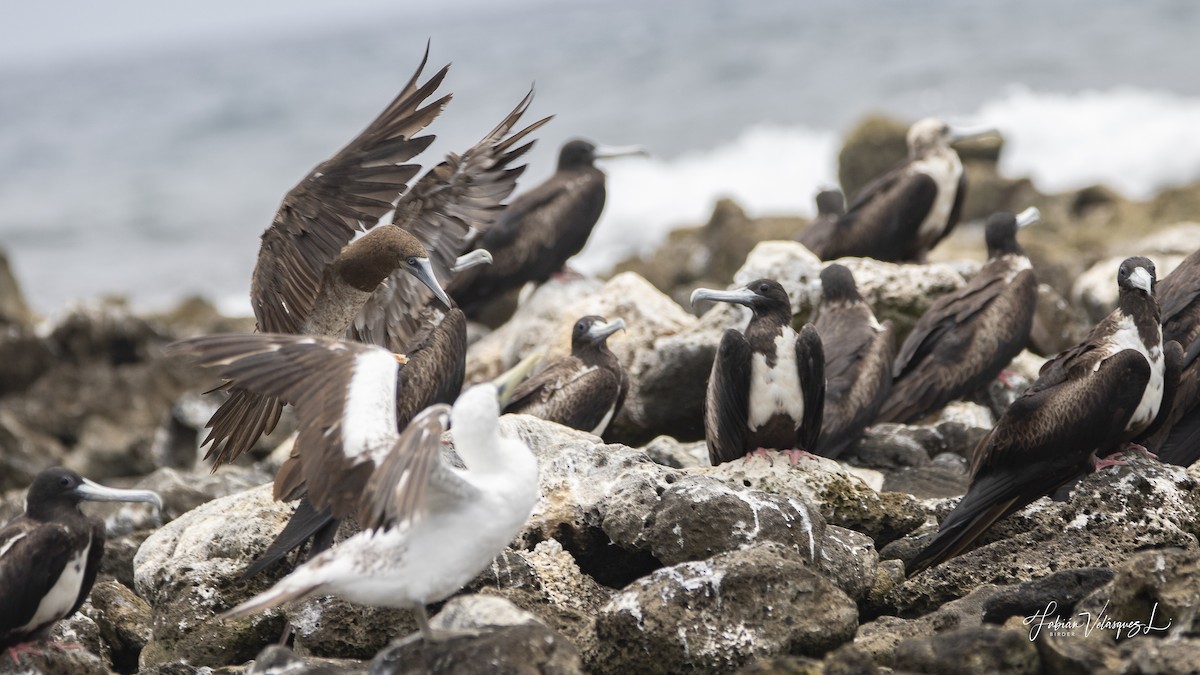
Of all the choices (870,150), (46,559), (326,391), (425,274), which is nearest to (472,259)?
(425,274)

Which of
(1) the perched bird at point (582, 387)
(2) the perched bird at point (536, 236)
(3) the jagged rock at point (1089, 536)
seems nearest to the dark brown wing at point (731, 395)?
(1) the perched bird at point (582, 387)

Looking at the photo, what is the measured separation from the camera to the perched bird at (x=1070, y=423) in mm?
5895

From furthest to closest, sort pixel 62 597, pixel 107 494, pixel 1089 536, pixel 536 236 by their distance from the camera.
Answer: pixel 536 236
pixel 107 494
pixel 62 597
pixel 1089 536

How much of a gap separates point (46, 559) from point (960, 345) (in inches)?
190

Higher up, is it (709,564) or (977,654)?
(709,564)

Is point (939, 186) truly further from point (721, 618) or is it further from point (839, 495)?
point (721, 618)

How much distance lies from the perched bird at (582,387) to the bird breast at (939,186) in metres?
3.28

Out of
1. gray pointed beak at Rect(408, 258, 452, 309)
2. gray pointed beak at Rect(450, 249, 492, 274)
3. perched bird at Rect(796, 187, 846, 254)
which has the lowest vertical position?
perched bird at Rect(796, 187, 846, 254)

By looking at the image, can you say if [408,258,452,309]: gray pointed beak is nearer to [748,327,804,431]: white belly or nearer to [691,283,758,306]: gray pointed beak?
[691,283,758,306]: gray pointed beak

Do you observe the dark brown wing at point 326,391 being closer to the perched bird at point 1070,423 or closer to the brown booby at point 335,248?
the brown booby at point 335,248

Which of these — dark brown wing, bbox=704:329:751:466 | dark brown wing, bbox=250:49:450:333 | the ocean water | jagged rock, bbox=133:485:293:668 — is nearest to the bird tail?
dark brown wing, bbox=704:329:751:466

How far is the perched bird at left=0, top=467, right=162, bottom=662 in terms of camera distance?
561 centimetres

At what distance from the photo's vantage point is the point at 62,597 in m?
5.73

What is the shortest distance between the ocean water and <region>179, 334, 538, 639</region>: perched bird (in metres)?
16.5
